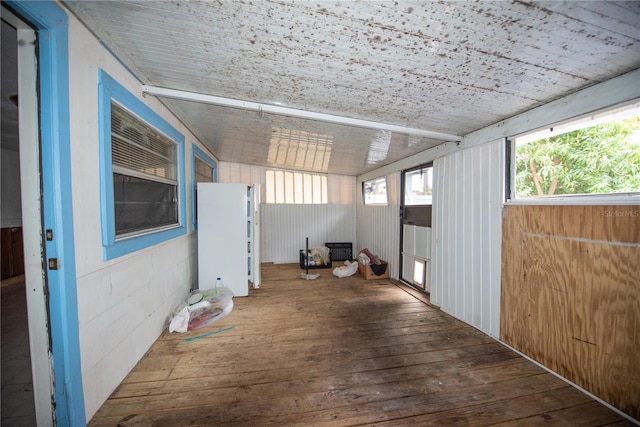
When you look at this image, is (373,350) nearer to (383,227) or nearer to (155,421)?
(155,421)

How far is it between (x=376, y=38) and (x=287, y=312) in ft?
9.83

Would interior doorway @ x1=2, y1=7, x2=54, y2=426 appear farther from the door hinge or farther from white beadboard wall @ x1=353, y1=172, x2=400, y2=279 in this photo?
white beadboard wall @ x1=353, y1=172, x2=400, y2=279

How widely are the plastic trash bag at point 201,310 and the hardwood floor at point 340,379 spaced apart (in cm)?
11

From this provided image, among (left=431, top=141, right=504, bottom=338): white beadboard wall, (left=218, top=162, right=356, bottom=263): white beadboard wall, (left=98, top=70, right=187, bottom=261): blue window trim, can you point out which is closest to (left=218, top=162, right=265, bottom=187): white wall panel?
(left=218, top=162, right=356, bottom=263): white beadboard wall

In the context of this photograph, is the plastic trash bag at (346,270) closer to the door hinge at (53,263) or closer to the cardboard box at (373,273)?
the cardboard box at (373,273)

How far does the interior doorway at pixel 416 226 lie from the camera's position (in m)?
3.61

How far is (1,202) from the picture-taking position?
408cm

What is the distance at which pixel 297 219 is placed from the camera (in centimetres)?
597

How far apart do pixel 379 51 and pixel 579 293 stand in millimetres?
2353

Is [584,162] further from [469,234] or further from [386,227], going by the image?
[386,227]

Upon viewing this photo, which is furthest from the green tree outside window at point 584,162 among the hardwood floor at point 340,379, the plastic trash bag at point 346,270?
the plastic trash bag at point 346,270

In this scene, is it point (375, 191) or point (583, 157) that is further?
point (375, 191)

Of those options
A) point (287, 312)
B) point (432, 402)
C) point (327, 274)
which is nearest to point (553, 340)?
point (432, 402)

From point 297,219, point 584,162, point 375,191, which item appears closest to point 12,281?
point 297,219
